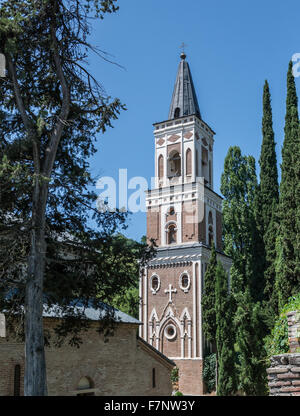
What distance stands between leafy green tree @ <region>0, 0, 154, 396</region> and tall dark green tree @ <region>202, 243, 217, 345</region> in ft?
59.3

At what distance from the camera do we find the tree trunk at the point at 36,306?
923 cm

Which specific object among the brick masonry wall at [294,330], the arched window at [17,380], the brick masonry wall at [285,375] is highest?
the brick masonry wall at [294,330]

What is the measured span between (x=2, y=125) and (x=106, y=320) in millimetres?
5201

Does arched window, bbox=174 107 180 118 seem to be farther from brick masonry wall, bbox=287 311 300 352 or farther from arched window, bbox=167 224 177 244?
brick masonry wall, bbox=287 311 300 352

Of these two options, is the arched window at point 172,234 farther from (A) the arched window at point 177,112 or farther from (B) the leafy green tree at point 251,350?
(A) the arched window at point 177,112

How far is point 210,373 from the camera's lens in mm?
28469

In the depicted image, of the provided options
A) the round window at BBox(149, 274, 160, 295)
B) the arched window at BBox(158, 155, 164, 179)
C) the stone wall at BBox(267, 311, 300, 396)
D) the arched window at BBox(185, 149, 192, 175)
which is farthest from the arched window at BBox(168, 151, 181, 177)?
the stone wall at BBox(267, 311, 300, 396)

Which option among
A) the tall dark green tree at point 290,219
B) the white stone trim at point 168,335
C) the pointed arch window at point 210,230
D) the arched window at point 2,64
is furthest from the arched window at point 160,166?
the arched window at point 2,64

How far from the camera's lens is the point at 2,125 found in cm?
1067

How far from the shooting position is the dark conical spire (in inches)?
1368

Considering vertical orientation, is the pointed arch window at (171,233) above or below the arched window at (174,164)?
below

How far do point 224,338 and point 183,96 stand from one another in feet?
60.0

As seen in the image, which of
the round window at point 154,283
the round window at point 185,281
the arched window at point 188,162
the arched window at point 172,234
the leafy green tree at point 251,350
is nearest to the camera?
the leafy green tree at point 251,350

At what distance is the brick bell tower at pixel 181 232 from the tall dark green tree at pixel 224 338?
2.31m
